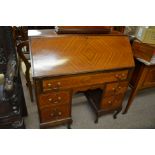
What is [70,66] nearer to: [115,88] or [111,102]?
[115,88]

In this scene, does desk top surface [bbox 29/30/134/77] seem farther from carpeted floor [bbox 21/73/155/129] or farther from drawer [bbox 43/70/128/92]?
carpeted floor [bbox 21/73/155/129]

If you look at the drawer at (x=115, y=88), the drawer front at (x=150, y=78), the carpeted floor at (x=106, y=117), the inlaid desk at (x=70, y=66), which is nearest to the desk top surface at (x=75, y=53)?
the inlaid desk at (x=70, y=66)

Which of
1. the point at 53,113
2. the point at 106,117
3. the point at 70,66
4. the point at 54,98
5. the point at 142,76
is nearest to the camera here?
the point at 70,66

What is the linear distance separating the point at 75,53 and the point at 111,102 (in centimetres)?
75

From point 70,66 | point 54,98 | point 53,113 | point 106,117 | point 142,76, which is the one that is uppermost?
point 70,66

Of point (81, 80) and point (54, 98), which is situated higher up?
point (81, 80)

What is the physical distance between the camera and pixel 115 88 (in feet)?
4.91

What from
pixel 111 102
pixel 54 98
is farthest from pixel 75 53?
pixel 111 102

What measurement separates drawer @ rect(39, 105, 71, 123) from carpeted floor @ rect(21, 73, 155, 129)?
1.00ft

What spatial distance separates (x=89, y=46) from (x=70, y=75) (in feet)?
1.01

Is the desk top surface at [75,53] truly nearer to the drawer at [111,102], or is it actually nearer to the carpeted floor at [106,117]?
the drawer at [111,102]

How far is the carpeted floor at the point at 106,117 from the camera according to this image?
5.82 feet

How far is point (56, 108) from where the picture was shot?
1.38m
